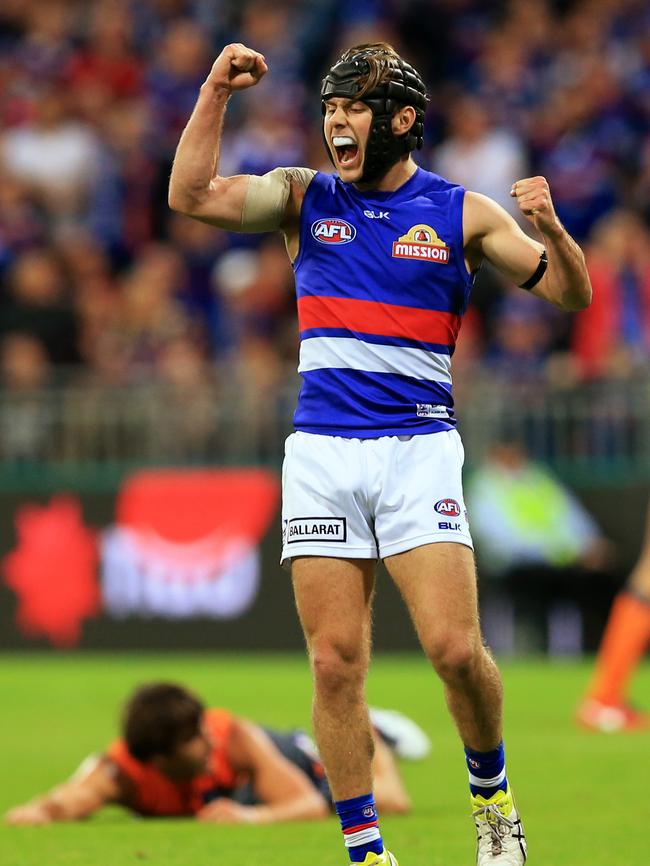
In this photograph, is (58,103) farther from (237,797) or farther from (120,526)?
(237,797)

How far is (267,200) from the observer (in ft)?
19.5

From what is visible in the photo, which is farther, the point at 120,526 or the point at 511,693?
the point at 120,526

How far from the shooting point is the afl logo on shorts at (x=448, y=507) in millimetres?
5758

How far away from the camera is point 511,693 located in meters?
12.7

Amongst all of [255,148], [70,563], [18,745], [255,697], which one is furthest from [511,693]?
[255,148]

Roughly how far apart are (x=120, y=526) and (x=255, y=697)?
351 cm

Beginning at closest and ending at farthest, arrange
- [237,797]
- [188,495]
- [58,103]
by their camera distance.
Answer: [237,797] < [188,495] < [58,103]

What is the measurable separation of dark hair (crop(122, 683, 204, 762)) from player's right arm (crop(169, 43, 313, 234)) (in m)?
2.27

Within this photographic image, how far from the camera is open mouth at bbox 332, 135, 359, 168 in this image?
19.4 feet

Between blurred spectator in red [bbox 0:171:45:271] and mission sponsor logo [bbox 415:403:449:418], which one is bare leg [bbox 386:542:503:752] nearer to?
mission sponsor logo [bbox 415:403:449:418]

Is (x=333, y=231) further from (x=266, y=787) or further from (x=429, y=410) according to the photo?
(x=266, y=787)

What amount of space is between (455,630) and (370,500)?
0.51m

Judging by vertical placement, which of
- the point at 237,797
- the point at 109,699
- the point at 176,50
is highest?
the point at 176,50

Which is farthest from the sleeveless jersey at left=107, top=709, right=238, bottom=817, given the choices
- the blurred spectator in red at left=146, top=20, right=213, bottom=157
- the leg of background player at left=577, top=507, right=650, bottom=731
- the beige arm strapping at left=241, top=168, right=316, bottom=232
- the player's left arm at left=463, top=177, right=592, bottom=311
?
the blurred spectator in red at left=146, top=20, right=213, bottom=157
